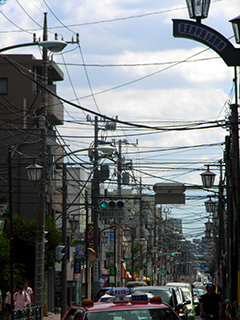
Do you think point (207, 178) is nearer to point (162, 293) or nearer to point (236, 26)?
point (162, 293)

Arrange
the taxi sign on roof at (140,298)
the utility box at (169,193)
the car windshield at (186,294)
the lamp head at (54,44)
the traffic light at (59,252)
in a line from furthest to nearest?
the utility box at (169,193), the traffic light at (59,252), the car windshield at (186,294), the lamp head at (54,44), the taxi sign on roof at (140,298)

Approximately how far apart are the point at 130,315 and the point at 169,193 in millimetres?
19893

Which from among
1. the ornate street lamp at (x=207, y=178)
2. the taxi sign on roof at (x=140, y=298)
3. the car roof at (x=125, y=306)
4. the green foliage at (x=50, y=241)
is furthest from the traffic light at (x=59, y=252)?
the car roof at (x=125, y=306)

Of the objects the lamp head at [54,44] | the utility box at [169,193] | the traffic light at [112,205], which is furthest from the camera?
the traffic light at [112,205]

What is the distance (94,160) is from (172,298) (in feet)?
57.1

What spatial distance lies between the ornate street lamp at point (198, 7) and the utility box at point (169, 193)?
17833mm

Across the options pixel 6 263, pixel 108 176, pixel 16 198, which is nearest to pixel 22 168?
pixel 16 198

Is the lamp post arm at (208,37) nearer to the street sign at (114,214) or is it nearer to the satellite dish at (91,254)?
the street sign at (114,214)

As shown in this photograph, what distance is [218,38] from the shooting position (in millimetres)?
10672

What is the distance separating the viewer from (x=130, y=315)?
7.82 m

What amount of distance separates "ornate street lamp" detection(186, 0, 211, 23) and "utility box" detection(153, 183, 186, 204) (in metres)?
17.8

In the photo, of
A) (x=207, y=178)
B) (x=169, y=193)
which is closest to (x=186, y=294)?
(x=207, y=178)

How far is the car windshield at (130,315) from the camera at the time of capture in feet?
25.6

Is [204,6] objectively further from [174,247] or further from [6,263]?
[174,247]
